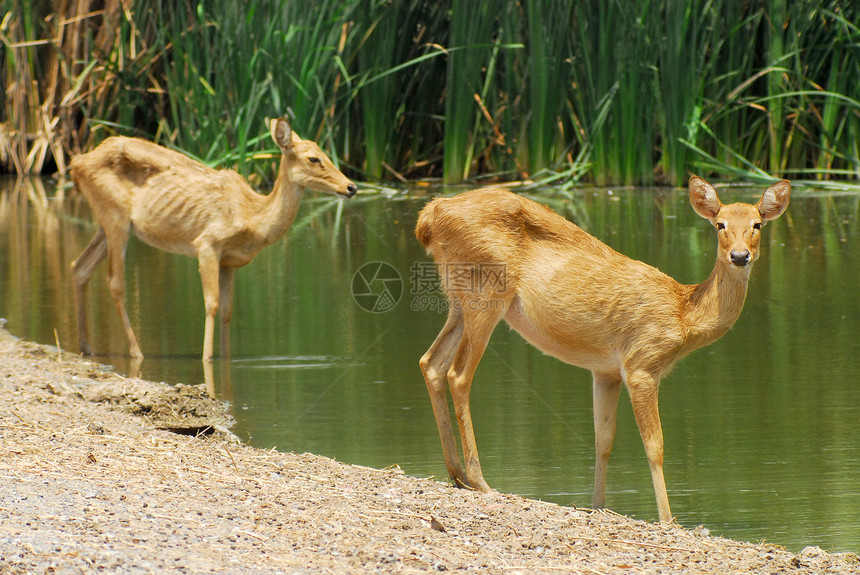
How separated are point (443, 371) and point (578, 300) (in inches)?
30.1

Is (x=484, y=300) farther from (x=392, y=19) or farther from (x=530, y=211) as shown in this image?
(x=392, y=19)

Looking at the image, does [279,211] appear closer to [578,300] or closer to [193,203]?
[193,203]

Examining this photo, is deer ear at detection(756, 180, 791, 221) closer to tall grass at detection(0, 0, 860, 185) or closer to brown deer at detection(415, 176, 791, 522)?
brown deer at detection(415, 176, 791, 522)

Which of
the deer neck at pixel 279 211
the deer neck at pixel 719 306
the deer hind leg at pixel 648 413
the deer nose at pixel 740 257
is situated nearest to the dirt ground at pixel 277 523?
the deer hind leg at pixel 648 413

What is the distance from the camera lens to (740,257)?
4828 mm

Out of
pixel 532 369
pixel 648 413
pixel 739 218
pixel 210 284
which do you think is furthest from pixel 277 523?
pixel 210 284

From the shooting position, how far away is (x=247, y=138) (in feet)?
49.6

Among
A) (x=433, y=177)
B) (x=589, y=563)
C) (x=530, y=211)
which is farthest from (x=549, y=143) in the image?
(x=589, y=563)

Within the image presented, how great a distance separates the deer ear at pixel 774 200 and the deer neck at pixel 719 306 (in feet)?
0.82

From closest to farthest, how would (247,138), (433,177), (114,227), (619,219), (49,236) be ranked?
(114,227), (619,219), (49,236), (247,138), (433,177)

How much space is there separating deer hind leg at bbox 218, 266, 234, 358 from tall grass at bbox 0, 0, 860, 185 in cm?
591

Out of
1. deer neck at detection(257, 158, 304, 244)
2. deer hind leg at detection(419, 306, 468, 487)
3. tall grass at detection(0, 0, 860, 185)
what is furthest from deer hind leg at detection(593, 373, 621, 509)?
tall grass at detection(0, 0, 860, 185)

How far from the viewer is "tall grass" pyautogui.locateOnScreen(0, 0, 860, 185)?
14320 mm

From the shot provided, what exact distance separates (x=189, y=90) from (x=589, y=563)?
12.9 metres
